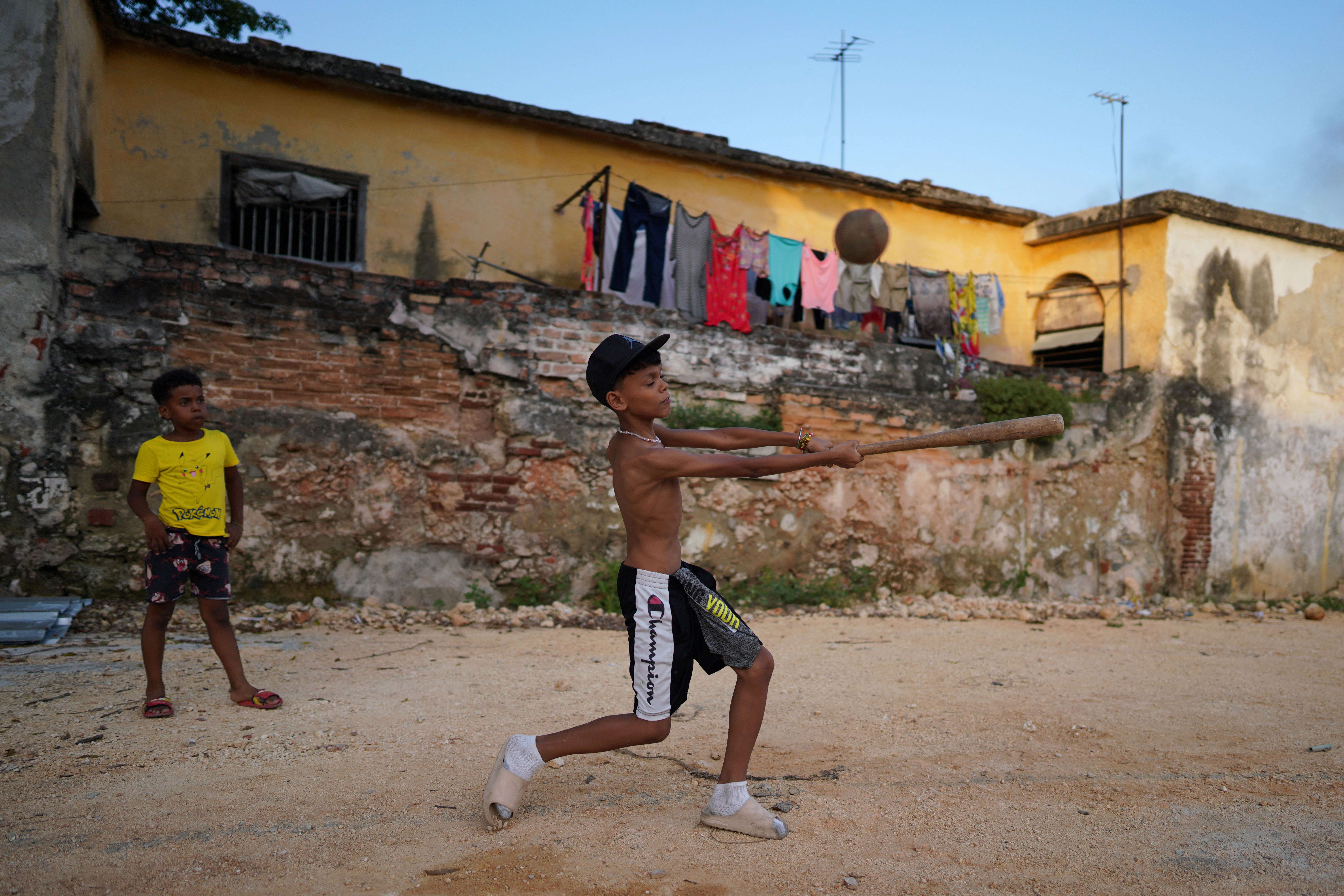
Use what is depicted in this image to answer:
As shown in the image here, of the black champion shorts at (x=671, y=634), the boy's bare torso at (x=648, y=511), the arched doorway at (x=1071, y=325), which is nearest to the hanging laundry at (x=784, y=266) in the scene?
the arched doorway at (x=1071, y=325)

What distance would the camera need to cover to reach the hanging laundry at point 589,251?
947 cm

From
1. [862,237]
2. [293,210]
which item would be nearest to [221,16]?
[293,210]

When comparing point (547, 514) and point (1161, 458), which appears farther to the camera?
point (1161, 458)

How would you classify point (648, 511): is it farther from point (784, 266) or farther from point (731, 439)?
point (784, 266)

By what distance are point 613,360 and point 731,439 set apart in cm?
68

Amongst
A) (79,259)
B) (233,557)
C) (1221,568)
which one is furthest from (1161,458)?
(79,259)

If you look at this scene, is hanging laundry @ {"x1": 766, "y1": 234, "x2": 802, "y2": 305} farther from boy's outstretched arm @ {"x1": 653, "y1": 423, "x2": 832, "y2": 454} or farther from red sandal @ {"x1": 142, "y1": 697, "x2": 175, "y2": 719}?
red sandal @ {"x1": 142, "y1": 697, "x2": 175, "y2": 719}

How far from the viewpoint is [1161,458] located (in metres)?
10.1

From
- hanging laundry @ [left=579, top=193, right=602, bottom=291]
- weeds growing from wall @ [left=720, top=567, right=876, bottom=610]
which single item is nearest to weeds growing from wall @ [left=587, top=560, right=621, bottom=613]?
weeds growing from wall @ [left=720, top=567, right=876, bottom=610]

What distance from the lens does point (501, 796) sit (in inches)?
103

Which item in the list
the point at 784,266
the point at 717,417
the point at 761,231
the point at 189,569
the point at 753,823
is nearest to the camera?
the point at 753,823

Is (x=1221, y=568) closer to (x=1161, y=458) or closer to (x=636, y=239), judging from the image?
(x=1161, y=458)

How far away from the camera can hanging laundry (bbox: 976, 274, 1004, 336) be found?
38.7 feet

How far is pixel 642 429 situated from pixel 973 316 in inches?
395
